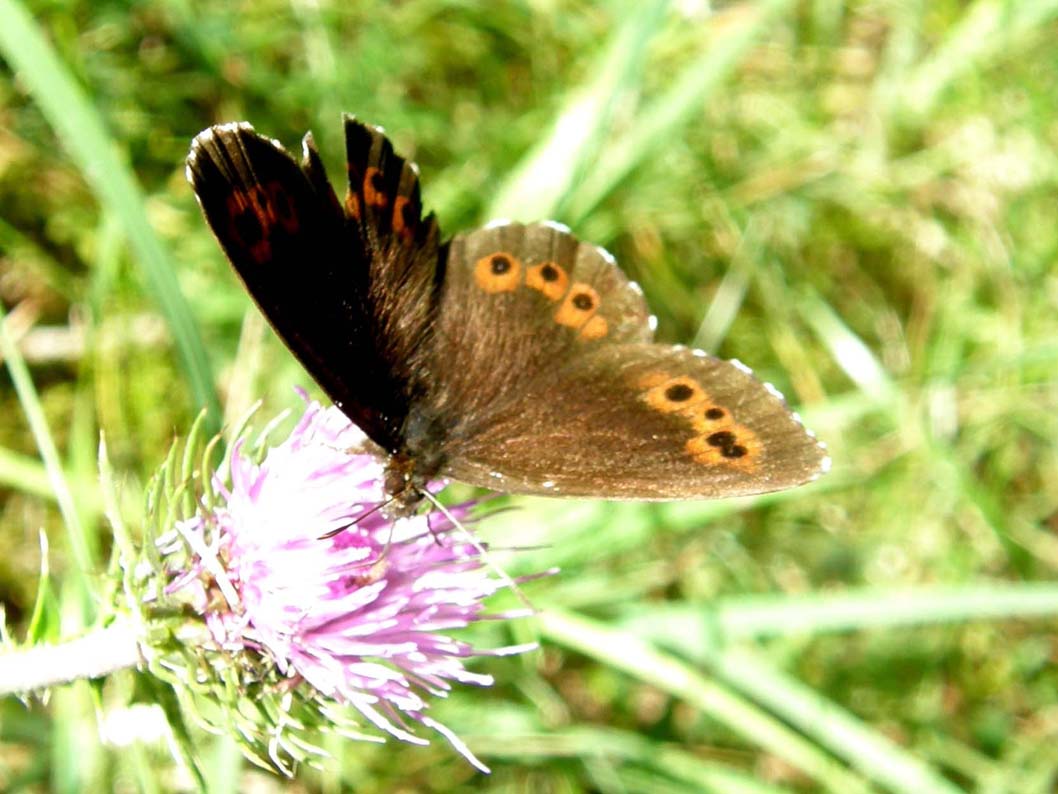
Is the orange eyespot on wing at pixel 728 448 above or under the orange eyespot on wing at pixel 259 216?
under

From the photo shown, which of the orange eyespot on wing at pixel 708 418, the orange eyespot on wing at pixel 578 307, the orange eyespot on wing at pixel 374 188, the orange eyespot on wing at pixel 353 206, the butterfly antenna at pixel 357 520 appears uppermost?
the orange eyespot on wing at pixel 374 188

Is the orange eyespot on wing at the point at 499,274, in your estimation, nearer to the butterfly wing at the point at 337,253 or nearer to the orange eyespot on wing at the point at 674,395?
the butterfly wing at the point at 337,253

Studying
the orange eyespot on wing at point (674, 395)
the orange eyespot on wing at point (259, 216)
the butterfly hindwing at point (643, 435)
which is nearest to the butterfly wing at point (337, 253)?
the orange eyespot on wing at point (259, 216)

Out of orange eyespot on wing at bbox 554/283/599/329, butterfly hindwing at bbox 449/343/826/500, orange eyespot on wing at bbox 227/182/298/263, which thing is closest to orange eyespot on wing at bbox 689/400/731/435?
butterfly hindwing at bbox 449/343/826/500

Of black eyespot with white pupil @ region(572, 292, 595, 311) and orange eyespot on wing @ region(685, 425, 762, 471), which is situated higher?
black eyespot with white pupil @ region(572, 292, 595, 311)

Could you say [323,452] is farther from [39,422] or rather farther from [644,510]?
[644,510]

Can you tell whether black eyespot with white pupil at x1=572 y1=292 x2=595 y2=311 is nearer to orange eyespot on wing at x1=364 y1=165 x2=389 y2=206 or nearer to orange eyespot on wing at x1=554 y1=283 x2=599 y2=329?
orange eyespot on wing at x1=554 y1=283 x2=599 y2=329

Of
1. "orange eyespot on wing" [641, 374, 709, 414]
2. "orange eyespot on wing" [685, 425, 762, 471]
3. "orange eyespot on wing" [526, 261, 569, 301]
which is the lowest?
"orange eyespot on wing" [685, 425, 762, 471]

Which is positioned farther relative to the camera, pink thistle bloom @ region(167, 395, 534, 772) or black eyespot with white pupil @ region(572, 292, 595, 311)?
black eyespot with white pupil @ region(572, 292, 595, 311)

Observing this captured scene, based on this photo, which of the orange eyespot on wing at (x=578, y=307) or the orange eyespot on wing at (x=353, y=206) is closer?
the orange eyespot on wing at (x=353, y=206)

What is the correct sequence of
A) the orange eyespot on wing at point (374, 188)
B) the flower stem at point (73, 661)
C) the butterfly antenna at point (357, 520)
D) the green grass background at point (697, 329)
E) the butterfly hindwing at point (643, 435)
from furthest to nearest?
the green grass background at point (697, 329)
the orange eyespot on wing at point (374, 188)
the butterfly hindwing at point (643, 435)
the butterfly antenna at point (357, 520)
the flower stem at point (73, 661)
